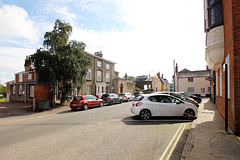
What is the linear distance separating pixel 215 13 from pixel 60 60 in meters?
14.5

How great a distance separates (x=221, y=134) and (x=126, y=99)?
831 inches

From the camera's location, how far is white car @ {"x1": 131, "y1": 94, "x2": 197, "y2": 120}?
31.3 feet

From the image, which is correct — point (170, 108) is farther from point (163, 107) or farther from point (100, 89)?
point (100, 89)

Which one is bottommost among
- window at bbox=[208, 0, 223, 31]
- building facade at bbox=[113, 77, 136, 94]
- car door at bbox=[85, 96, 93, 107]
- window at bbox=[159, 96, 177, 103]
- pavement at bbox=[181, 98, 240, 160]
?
pavement at bbox=[181, 98, 240, 160]

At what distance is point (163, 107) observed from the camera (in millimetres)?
9633

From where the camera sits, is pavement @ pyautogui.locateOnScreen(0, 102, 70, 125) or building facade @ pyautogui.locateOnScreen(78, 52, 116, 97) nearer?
pavement @ pyautogui.locateOnScreen(0, 102, 70, 125)

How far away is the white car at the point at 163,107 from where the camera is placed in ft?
31.3

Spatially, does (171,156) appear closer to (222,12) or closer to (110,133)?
(110,133)

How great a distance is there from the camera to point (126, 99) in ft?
88.5

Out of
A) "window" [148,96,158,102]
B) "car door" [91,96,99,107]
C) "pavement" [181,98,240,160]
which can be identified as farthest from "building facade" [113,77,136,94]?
"pavement" [181,98,240,160]

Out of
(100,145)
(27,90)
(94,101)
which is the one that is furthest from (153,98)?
(27,90)

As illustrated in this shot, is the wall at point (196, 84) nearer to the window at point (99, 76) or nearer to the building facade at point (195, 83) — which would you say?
the building facade at point (195, 83)

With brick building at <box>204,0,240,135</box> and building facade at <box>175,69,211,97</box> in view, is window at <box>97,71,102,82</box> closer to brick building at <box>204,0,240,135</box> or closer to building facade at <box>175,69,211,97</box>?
brick building at <box>204,0,240,135</box>

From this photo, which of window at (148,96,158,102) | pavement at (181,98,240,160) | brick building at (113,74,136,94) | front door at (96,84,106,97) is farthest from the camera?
brick building at (113,74,136,94)
